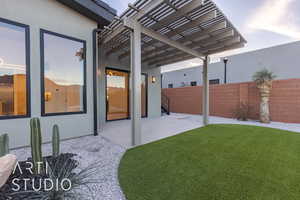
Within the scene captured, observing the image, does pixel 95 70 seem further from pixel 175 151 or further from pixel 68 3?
pixel 175 151

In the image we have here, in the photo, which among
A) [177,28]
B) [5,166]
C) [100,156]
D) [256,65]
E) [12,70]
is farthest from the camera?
[256,65]

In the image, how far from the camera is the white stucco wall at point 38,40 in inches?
114

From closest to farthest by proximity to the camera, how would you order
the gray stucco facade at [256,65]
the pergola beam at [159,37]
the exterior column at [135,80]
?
the pergola beam at [159,37], the exterior column at [135,80], the gray stucco facade at [256,65]

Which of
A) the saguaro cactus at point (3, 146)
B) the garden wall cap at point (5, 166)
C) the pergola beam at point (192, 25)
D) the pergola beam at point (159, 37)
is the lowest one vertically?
the garden wall cap at point (5, 166)

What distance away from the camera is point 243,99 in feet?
22.8

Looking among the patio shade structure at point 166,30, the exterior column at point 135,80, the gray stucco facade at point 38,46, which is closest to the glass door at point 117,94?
the patio shade structure at point 166,30

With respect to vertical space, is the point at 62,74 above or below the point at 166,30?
below

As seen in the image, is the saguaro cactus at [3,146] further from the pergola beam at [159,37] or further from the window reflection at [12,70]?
the pergola beam at [159,37]

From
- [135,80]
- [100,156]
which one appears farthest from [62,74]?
[100,156]

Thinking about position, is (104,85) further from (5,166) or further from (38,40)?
(5,166)

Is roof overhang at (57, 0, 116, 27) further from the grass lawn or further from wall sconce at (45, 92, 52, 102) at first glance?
the grass lawn

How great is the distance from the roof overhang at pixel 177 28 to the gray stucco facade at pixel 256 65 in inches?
220

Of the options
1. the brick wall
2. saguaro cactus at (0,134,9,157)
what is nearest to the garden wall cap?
saguaro cactus at (0,134,9,157)

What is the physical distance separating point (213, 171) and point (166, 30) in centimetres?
361
